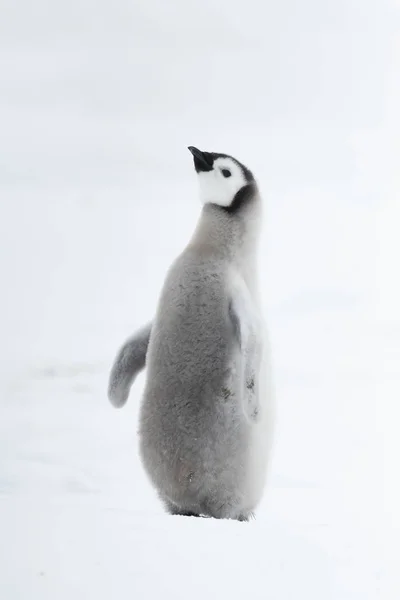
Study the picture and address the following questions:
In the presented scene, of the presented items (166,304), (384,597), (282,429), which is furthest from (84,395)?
(384,597)

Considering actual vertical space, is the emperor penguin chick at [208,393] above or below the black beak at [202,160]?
below

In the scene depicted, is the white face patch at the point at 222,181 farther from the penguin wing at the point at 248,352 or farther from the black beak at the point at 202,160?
the penguin wing at the point at 248,352

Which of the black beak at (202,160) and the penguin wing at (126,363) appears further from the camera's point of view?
the penguin wing at (126,363)

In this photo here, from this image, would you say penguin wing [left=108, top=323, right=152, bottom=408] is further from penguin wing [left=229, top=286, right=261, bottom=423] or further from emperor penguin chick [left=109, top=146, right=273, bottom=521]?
penguin wing [left=229, top=286, right=261, bottom=423]

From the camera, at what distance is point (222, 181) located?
2.31 meters

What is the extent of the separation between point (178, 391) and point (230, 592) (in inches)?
20.1

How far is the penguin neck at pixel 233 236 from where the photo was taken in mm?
2293

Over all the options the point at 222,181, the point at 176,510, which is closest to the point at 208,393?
the point at 176,510

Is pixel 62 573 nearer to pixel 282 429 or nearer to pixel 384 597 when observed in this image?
pixel 384 597

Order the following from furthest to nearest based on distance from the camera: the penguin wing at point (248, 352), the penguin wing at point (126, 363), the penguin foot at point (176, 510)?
the penguin wing at point (126, 363)
the penguin foot at point (176, 510)
the penguin wing at point (248, 352)

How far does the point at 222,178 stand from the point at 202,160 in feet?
0.18

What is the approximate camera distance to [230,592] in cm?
174

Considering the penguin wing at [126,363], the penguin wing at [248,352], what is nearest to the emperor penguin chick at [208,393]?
the penguin wing at [248,352]

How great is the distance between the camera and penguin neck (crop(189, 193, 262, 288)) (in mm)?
2293
